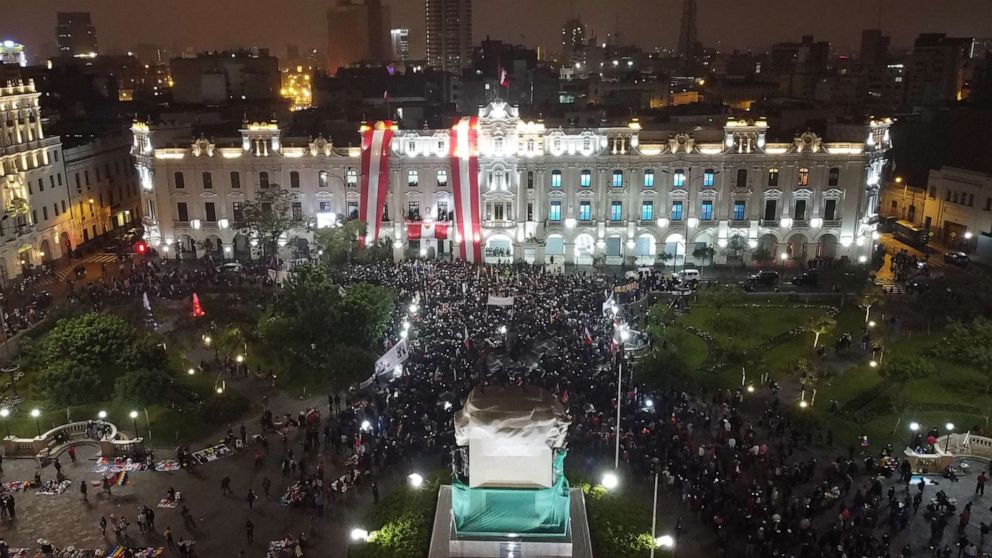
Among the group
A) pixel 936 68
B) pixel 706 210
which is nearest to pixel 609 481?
pixel 706 210

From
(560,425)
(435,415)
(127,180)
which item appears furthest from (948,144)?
(127,180)

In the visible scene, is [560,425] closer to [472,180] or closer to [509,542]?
[509,542]

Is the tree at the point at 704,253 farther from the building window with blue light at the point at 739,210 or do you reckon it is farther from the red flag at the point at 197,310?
the red flag at the point at 197,310

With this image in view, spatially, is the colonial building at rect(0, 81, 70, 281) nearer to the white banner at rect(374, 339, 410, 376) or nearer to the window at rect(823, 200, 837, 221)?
the white banner at rect(374, 339, 410, 376)

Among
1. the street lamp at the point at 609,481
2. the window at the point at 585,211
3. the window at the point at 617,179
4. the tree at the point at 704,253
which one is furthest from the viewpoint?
the window at the point at 585,211

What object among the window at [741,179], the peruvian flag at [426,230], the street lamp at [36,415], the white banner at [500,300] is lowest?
the street lamp at [36,415]

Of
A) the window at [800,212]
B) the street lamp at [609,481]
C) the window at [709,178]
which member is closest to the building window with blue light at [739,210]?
the window at [709,178]

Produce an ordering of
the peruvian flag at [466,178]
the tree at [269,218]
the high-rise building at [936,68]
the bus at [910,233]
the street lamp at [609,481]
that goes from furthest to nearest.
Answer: the high-rise building at [936,68], the bus at [910,233], the peruvian flag at [466,178], the tree at [269,218], the street lamp at [609,481]
